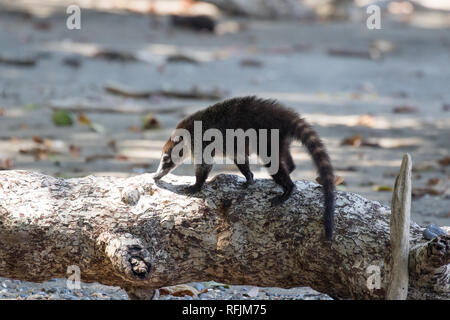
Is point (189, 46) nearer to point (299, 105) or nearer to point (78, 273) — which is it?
point (299, 105)

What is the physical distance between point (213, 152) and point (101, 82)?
7391 mm

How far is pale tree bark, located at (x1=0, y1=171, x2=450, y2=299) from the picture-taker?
12.5 feet

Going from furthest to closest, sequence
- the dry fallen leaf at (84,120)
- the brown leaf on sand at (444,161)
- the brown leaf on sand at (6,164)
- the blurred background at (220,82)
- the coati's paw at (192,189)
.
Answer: the dry fallen leaf at (84,120) < the brown leaf on sand at (444,161) < the blurred background at (220,82) < the brown leaf on sand at (6,164) < the coati's paw at (192,189)

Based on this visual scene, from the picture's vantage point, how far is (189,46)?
48.3ft

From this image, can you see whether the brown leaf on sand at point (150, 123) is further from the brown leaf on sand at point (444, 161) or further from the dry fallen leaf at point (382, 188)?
the brown leaf on sand at point (444, 161)

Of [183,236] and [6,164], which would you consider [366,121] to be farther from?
[183,236]

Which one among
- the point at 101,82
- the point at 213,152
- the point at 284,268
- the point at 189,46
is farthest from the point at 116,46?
the point at 284,268

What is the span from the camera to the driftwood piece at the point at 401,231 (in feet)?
11.6

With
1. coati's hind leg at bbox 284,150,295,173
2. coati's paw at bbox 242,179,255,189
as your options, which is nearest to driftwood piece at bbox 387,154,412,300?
coati's paw at bbox 242,179,255,189

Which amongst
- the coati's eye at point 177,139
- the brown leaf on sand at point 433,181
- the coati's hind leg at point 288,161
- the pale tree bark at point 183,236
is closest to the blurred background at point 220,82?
the brown leaf on sand at point 433,181

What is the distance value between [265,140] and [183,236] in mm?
917

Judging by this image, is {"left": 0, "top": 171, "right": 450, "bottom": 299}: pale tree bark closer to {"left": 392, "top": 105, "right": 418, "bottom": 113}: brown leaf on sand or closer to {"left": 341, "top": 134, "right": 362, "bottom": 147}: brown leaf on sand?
{"left": 341, "top": 134, "right": 362, "bottom": 147}: brown leaf on sand

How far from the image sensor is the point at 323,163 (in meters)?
4.00

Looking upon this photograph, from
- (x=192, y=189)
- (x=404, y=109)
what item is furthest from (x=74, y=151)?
(x=404, y=109)
